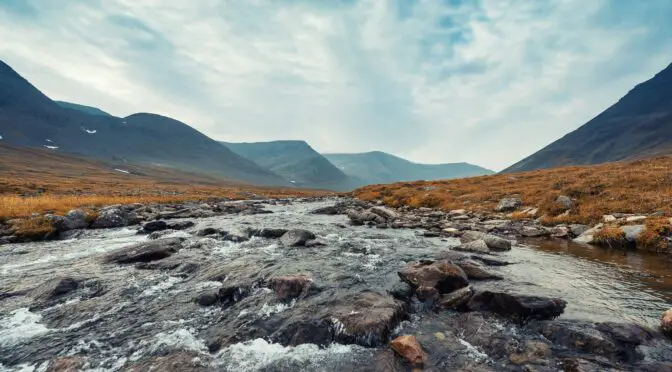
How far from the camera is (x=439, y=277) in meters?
12.2

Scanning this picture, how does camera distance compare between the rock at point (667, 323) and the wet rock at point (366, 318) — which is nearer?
the rock at point (667, 323)

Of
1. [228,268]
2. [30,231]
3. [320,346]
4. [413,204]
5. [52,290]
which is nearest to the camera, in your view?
[320,346]

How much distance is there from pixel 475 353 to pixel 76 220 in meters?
32.3

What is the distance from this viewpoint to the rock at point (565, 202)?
984 inches

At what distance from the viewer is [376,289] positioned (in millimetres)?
12672

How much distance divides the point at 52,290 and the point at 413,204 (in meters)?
37.9

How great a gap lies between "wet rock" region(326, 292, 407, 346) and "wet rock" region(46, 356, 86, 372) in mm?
→ 6487

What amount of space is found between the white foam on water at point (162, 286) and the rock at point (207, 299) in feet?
7.27

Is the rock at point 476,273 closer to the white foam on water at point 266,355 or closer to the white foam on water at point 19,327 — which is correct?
the white foam on water at point 266,355

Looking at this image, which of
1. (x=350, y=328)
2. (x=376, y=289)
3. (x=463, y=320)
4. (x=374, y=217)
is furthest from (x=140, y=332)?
(x=374, y=217)

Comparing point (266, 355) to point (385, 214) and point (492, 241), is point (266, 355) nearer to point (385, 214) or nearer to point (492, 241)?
point (492, 241)

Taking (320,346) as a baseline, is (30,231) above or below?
below

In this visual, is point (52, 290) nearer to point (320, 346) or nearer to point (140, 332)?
point (140, 332)

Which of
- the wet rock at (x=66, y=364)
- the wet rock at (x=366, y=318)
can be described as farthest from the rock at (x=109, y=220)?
the wet rock at (x=366, y=318)
